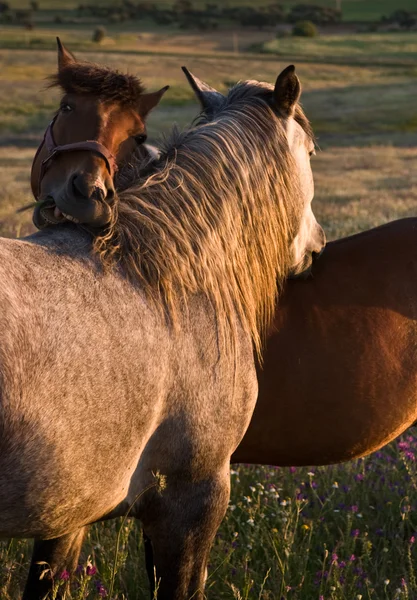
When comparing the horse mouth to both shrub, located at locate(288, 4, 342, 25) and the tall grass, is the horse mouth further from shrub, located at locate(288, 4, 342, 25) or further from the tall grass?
shrub, located at locate(288, 4, 342, 25)

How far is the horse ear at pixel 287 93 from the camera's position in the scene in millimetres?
3137

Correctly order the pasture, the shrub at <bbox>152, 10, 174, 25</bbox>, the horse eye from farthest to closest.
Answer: the shrub at <bbox>152, 10, 174, 25</bbox> < the horse eye < the pasture

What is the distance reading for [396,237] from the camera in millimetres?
3713

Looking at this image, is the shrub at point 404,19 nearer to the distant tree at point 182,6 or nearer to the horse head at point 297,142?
the distant tree at point 182,6

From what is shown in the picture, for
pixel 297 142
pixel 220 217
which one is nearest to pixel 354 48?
pixel 297 142

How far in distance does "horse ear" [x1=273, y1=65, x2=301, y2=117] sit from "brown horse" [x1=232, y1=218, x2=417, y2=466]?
2.41 feet

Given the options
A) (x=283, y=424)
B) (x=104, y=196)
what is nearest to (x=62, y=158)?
(x=104, y=196)

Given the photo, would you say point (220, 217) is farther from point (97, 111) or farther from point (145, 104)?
point (145, 104)

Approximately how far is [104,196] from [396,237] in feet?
4.80

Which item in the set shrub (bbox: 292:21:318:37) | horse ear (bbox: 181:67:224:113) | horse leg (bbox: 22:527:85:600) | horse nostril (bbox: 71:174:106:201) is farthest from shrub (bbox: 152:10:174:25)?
horse leg (bbox: 22:527:85:600)

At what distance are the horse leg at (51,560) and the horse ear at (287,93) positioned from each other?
1.83 m

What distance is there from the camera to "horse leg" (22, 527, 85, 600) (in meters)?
3.25

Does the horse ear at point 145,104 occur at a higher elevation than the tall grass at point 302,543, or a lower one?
higher

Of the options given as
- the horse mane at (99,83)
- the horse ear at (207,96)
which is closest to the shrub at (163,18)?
the horse mane at (99,83)
